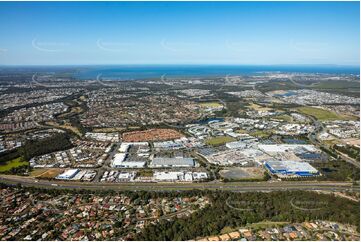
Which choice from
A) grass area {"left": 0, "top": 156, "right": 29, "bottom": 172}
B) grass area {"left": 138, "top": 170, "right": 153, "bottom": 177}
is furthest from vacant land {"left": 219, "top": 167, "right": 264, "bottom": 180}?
grass area {"left": 0, "top": 156, "right": 29, "bottom": 172}

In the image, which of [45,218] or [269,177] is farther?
[269,177]

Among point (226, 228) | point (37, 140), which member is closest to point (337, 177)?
point (226, 228)

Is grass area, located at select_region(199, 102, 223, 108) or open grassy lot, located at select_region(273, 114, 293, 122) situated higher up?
open grassy lot, located at select_region(273, 114, 293, 122)

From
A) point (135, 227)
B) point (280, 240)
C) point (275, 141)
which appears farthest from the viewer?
point (275, 141)

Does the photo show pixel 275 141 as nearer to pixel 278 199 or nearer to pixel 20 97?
pixel 278 199

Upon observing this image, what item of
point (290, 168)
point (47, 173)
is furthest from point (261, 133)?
point (47, 173)

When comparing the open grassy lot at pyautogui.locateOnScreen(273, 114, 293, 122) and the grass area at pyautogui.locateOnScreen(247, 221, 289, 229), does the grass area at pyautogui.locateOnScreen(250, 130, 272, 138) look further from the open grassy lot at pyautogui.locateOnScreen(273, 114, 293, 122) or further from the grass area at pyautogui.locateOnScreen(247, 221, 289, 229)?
the grass area at pyautogui.locateOnScreen(247, 221, 289, 229)

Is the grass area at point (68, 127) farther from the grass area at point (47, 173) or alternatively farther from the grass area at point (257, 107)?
the grass area at point (257, 107)
